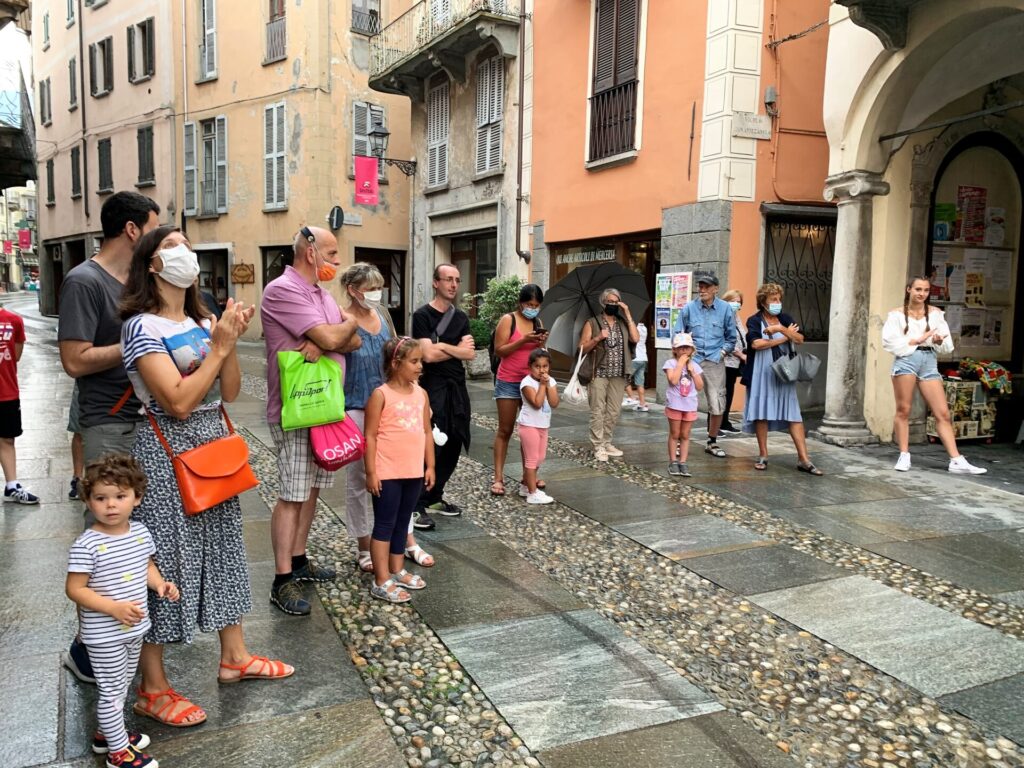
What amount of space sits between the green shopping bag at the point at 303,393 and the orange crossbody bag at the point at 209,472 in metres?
0.64

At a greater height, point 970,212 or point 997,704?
point 970,212

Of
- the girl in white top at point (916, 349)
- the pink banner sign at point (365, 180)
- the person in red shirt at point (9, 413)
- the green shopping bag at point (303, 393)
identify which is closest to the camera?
the green shopping bag at point (303, 393)

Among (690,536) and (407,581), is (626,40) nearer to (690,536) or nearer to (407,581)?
(690,536)

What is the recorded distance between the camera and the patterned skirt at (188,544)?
2.64 metres

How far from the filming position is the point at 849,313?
8141 mm

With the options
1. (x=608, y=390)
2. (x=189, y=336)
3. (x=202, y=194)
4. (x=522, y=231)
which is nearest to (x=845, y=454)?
(x=608, y=390)

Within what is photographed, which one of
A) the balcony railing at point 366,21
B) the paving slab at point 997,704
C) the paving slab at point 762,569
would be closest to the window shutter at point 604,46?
the paving slab at point 762,569

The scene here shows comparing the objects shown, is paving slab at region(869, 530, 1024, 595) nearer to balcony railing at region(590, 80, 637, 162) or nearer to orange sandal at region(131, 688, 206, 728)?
orange sandal at region(131, 688, 206, 728)

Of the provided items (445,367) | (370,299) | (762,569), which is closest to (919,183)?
(762,569)

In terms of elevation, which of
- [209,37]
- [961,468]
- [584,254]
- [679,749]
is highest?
[209,37]

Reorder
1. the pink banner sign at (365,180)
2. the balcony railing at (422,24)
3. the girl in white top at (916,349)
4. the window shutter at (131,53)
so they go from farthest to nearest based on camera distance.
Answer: the window shutter at (131,53)
the pink banner sign at (365,180)
the balcony railing at (422,24)
the girl in white top at (916,349)

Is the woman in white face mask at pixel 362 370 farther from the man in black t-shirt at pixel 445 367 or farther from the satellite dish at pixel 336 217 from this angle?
the satellite dish at pixel 336 217

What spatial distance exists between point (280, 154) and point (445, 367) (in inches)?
653

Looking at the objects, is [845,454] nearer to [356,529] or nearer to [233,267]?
[356,529]
